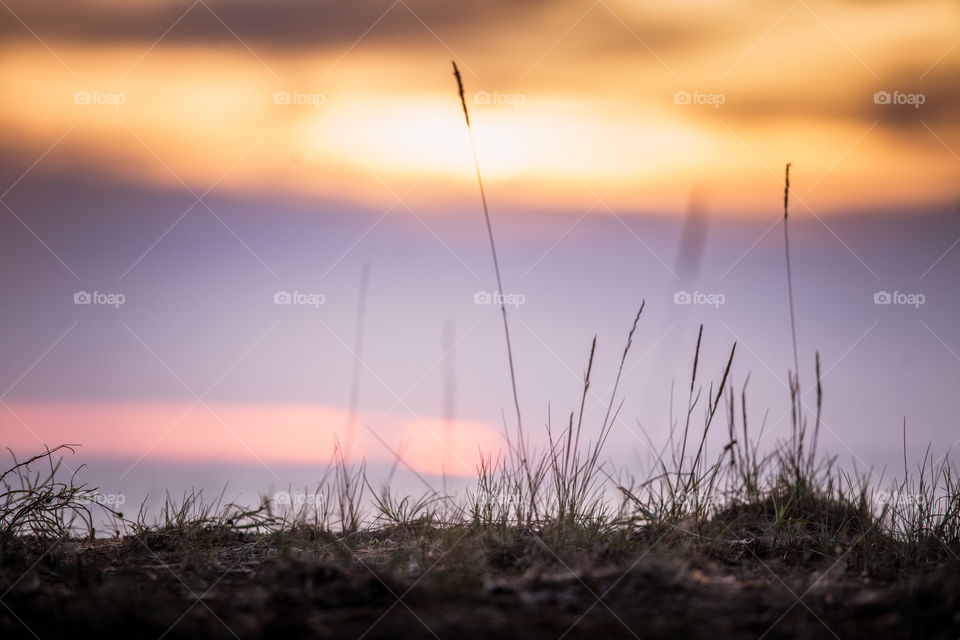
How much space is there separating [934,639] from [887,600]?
27cm

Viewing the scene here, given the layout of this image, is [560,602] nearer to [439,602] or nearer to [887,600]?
[439,602]

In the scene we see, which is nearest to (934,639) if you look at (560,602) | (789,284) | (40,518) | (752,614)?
(752,614)

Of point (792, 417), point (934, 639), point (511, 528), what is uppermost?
point (792, 417)

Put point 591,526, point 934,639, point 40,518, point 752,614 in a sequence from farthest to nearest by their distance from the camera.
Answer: point 40,518, point 591,526, point 752,614, point 934,639

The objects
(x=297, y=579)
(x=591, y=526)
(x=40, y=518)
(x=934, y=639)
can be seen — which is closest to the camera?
(x=934, y=639)

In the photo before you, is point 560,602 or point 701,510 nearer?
point 560,602

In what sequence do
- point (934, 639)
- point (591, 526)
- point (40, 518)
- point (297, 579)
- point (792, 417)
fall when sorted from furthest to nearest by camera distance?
1. point (792, 417)
2. point (40, 518)
3. point (591, 526)
4. point (297, 579)
5. point (934, 639)

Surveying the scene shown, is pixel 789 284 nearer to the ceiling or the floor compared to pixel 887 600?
nearer to the ceiling

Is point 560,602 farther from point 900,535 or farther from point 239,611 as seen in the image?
point 900,535

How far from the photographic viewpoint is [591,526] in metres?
3.53

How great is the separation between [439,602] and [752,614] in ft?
3.10

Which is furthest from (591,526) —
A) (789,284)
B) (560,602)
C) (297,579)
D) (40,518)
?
(40,518)

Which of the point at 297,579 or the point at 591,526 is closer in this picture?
the point at 297,579

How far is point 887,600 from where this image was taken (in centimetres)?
255
